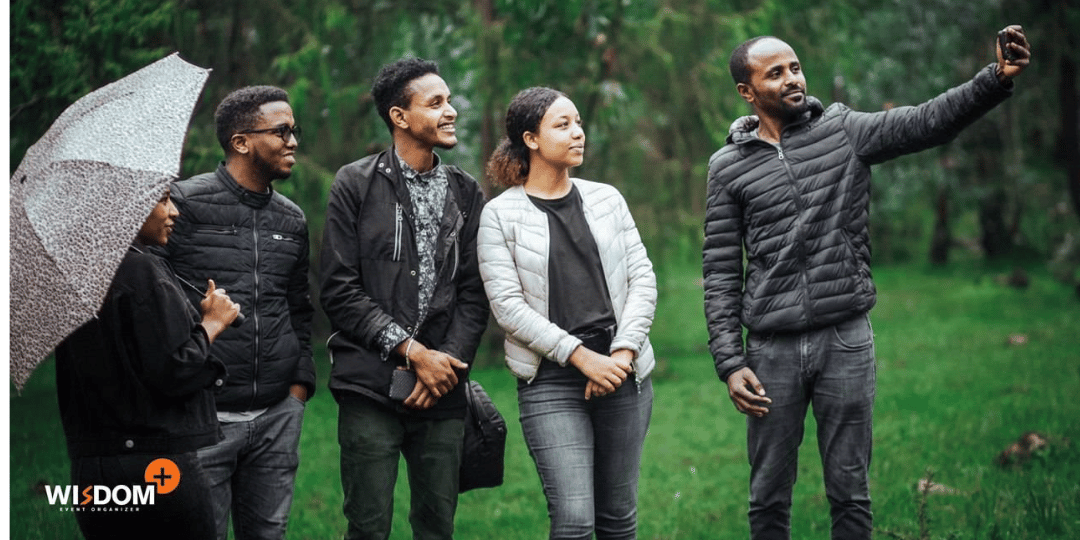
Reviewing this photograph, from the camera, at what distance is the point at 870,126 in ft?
14.0

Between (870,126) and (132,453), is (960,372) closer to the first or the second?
(870,126)

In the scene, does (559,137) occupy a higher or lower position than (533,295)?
higher

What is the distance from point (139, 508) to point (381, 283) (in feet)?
4.07

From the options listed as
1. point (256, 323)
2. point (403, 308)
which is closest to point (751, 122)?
point (403, 308)

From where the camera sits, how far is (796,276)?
13.9 feet

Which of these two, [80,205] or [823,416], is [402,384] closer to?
[80,205]

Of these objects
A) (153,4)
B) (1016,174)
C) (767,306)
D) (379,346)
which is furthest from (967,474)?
(1016,174)

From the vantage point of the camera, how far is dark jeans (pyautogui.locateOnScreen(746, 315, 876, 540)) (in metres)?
4.22

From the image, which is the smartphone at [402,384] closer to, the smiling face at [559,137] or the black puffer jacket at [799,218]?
the smiling face at [559,137]

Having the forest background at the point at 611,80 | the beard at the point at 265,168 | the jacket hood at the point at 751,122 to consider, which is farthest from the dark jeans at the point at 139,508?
the forest background at the point at 611,80

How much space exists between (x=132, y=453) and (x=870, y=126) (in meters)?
2.85

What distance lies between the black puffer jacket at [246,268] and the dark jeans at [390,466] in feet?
1.04

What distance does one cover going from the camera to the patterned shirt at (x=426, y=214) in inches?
166

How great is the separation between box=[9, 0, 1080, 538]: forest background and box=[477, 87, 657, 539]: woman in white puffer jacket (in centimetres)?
197
